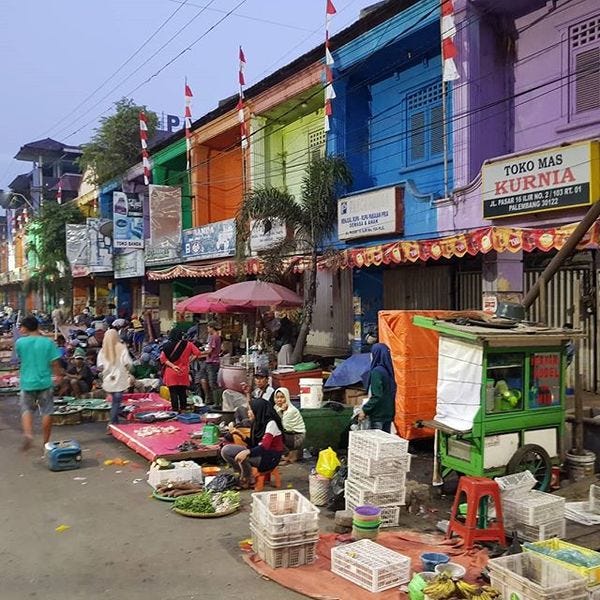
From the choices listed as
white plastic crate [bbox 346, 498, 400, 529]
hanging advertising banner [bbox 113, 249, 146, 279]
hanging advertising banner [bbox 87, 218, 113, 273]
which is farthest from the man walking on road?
hanging advertising banner [bbox 87, 218, 113, 273]

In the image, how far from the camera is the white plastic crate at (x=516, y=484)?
20.0ft

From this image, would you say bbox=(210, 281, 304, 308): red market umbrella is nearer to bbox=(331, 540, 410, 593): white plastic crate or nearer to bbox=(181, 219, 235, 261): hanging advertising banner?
bbox=(181, 219, 235, 261): hanging advertising banner

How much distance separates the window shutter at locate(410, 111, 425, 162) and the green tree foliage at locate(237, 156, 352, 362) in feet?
4.94

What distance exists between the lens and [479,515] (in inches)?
226

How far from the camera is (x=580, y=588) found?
13.7 ft

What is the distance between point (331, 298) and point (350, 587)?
39.2 feet

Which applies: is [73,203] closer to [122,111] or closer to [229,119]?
[122,111]

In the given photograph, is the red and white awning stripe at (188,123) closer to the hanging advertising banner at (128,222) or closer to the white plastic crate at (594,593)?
the hanging advertising banner at (128,222)

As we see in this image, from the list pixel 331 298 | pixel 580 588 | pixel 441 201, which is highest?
pixel 441 201

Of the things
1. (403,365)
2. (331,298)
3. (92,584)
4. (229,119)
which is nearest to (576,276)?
(403,365)

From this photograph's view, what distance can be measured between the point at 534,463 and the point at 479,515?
164 cm

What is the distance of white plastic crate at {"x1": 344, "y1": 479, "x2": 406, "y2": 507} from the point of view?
6.35 metres

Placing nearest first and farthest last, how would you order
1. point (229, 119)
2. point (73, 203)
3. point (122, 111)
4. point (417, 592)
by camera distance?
point (417, 592), point (229, 119), point (122, 111), point (73, 203)

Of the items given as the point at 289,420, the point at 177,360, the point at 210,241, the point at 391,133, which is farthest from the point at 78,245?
the point at 289,420
